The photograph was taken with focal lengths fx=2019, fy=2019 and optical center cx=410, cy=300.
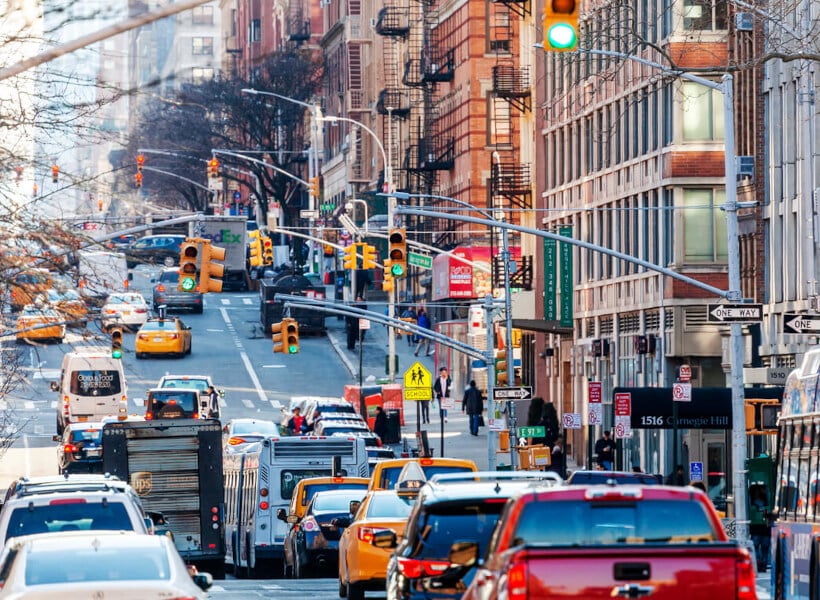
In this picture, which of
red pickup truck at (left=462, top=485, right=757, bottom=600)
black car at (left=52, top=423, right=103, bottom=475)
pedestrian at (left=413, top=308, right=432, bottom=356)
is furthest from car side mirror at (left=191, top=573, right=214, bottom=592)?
pedestrian at (left=413, top=308, right=432, bottom=356)

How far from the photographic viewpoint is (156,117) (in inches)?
5002

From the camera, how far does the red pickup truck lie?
39.8 ft

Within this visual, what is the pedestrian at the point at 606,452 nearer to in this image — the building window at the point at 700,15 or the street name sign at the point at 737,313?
the building window at the point at 700,15

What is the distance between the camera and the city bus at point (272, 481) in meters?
35.2

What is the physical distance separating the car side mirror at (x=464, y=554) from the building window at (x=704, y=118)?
123 feet

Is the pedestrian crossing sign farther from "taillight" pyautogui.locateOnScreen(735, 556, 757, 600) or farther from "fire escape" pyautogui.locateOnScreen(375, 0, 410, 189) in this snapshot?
"taillight" pyautogui.locateOnScreen(735, 556, 757, 600)

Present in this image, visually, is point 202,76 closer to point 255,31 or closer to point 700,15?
point 700,15

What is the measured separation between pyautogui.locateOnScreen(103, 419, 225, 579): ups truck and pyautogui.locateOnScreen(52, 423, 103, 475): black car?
12.6 meters

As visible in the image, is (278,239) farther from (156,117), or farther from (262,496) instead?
(262,496)

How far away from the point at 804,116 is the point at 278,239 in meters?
102

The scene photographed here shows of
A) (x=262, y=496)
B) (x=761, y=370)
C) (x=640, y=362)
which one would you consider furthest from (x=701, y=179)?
(x=262, y=496)

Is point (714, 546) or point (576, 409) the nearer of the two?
point (714, 546)

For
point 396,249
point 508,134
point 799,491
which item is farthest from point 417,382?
point 799,491

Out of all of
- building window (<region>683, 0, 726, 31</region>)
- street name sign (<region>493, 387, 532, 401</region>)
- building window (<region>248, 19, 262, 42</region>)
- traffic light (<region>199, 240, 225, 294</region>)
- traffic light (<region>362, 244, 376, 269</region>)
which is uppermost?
building window (<region>248, 19, 262, 42</region>)
